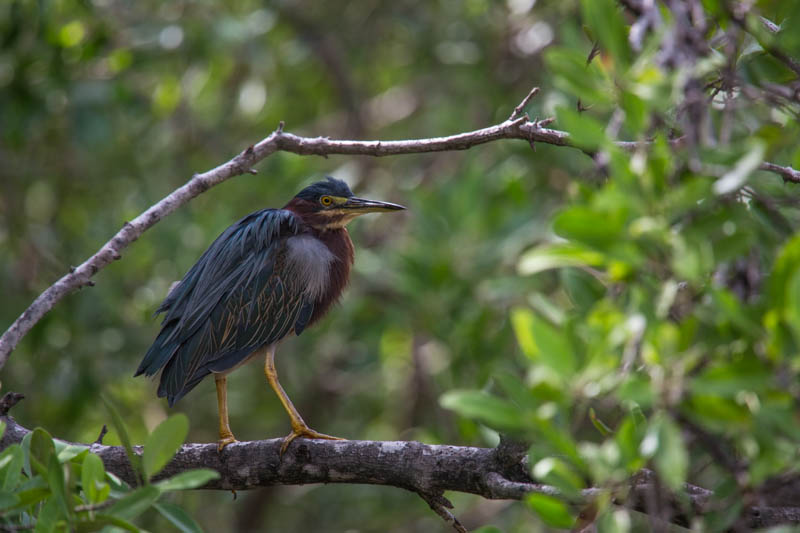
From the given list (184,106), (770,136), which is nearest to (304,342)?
(184,106)

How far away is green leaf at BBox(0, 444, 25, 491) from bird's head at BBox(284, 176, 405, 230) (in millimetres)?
3018

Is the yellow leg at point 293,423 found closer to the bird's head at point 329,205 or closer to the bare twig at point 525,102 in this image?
the bird's head at point 329,205

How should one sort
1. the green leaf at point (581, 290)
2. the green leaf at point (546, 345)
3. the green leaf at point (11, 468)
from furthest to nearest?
the green leaf at point (11, 468) → the green leaf at point (581, 290) → the green leaf at point (546, 345)

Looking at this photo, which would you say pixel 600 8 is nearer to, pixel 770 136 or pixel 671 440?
pixel 770 136

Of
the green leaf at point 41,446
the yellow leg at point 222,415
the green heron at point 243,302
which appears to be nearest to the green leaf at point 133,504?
the green leaf at point 41,446

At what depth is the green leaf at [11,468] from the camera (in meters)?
2.23

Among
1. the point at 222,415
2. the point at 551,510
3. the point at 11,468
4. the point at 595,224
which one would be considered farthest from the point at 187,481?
the point at 222,415

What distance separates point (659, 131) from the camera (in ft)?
5.60

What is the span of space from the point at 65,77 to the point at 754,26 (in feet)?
16.3

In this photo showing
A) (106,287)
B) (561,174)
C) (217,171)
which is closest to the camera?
(217,171)

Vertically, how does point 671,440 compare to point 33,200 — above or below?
above

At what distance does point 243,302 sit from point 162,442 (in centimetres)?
246

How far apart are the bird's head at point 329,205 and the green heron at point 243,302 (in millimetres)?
152

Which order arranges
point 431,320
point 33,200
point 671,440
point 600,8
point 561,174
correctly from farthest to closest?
point 33,200, point 561,174, point 431,320, point 600,8, point 671,440
